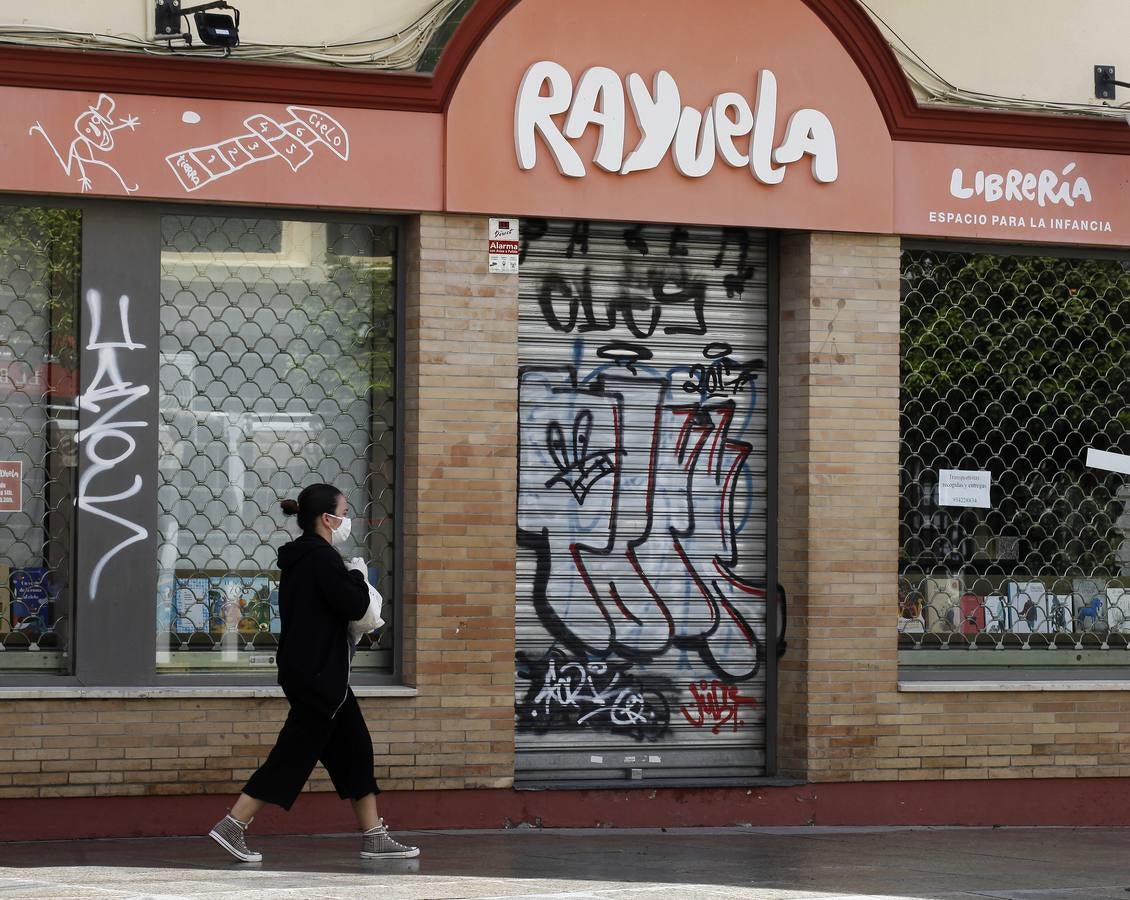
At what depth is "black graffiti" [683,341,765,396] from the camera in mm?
11734

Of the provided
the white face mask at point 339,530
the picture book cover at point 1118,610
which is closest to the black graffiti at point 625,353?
A: the white face mask at point 339,530

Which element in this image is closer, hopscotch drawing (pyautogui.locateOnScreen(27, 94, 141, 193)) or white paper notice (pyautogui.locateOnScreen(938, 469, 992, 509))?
hopscotch drawing (pyautogui.locateOnScreen(27, 94, 141, 193))

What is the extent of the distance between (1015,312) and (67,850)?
261 inches

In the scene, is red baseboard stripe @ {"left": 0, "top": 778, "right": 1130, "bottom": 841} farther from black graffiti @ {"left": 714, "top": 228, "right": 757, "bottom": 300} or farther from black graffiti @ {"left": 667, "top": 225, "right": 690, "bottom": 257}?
black graffiti @ {"left": 667, "top": 225, "right": 690, "bottom": 257}

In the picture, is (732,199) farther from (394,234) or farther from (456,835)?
(456,835)

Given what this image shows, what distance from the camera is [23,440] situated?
34.2 feet

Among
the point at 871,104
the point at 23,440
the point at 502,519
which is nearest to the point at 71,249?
the point at 23,440

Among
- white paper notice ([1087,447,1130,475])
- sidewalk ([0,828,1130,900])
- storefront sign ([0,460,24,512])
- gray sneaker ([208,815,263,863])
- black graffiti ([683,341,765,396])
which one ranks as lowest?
sidewalk ([0,828,1130,900])

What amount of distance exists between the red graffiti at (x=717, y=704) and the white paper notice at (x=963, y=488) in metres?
1.78

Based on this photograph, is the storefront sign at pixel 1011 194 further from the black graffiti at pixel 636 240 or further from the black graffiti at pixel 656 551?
the black graffiti at pixel 656 551

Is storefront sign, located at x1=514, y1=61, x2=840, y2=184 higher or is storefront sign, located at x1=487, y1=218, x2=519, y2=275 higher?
storefront sign, located at x1=514, y1=61, x2=840, y2=184

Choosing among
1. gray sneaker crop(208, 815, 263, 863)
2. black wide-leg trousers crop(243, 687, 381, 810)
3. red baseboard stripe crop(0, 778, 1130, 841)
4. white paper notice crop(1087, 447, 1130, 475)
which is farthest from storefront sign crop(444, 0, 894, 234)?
gray sneaker crop(208, 815, 263, 863)

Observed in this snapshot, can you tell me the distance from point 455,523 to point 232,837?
8.06 feet

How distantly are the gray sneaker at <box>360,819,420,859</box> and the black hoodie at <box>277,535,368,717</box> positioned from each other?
27.8 inches
